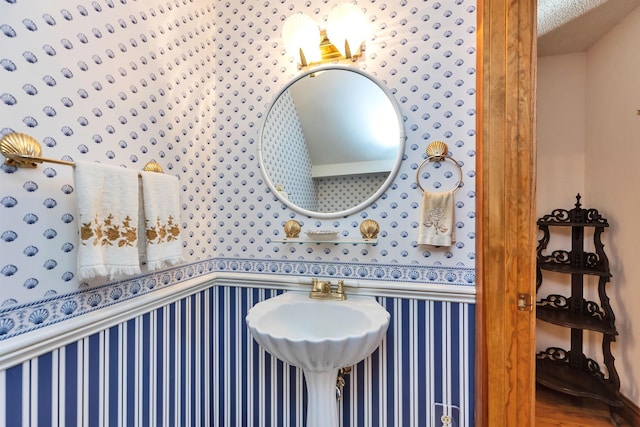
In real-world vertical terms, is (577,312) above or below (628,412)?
above

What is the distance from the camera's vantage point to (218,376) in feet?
Answer: 4.77

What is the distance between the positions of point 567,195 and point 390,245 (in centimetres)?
153

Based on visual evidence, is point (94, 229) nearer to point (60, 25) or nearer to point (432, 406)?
point (60, 25)

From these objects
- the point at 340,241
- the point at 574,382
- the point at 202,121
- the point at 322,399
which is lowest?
the point at 574,382

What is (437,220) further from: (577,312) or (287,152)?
(577,312)

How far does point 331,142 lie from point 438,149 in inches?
18.0

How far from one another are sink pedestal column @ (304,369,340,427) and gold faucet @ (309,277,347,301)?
0.28m

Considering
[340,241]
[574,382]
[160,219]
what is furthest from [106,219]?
[574,382]

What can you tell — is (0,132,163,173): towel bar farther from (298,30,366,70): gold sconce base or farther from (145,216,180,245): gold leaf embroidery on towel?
(298,30,366,70): gold sconce base

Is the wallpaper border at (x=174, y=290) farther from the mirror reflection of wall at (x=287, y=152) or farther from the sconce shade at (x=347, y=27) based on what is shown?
the sconce shade at (x=347, y=27)

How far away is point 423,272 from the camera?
1.20 meters

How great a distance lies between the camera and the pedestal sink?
929 mm

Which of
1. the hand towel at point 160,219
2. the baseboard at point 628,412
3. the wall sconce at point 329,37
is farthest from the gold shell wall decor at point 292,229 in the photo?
the baseboard at point 628,412

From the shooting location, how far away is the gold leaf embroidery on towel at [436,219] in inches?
44.6
